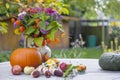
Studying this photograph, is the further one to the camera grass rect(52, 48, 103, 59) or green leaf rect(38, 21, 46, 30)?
grass rect(52, 48, 103, 59)

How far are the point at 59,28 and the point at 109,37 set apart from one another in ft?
39.7

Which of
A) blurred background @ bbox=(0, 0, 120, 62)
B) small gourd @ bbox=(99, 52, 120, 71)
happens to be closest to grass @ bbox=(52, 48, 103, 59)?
blurred background @ bbox=(0, 0, 120, 62)

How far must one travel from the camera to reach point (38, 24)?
2.58 metres

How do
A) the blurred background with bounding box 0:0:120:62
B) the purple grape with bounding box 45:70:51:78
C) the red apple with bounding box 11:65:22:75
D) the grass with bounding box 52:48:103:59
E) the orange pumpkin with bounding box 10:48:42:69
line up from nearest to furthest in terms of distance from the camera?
the purple grape with bounding box 45:70:51:78, the red apple with bounding box 11:65:22:75, the orange pumpkin with bounding box 10:48:42:69, the grass with bounding box 52:48:103:59, the blurred background with bounding box 0:0:120:62

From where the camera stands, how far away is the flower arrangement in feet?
8.50

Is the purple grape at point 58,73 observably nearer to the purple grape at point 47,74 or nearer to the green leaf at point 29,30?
the purple grape at point 47,74

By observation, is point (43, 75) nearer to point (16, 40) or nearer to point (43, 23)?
point (43, 23)

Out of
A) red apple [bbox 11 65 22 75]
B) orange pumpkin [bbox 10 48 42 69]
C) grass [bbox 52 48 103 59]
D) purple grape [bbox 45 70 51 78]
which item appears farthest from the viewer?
grass [bbox 52 48 103 59]

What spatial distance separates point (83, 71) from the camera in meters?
2.61

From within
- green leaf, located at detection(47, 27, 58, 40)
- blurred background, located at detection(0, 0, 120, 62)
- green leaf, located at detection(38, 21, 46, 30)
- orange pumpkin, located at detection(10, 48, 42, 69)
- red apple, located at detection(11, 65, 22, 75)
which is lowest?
blurred background, located at detection(0, 0, 120, 62)

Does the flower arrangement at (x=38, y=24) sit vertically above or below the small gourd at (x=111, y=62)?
above

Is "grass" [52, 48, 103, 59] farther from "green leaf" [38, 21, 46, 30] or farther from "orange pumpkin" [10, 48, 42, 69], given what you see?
"green leaf" [38, 21, 46, 30]

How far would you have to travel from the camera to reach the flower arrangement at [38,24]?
259 centimetres

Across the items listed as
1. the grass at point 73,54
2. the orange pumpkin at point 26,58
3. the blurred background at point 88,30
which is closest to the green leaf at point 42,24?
the orange pumpkin at point 26,58
